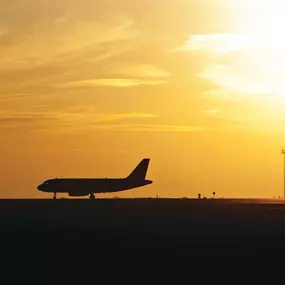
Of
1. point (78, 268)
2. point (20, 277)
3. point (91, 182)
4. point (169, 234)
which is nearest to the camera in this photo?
point (20, 277)

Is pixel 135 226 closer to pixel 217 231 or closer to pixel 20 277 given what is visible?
pixel 217 231

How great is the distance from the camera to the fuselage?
189 m

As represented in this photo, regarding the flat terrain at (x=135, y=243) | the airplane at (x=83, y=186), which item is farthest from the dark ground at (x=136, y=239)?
the airplane at (x=83, y=186)

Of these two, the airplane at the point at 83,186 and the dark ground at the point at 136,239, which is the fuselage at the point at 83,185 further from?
the dark ground at the point at 136,239

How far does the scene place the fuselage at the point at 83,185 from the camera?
18888 centimetres

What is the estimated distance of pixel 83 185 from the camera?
619ft

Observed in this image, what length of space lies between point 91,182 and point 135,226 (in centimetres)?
11726

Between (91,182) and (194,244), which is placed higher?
(91,182)

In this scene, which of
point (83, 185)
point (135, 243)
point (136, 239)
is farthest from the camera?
point (83, 185)

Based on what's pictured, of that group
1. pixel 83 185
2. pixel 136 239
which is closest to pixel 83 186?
pixel 83 185

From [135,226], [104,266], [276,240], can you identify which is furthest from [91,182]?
[104,266]

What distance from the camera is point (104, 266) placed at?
131 feet

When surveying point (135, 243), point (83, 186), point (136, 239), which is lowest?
point (135, 243)

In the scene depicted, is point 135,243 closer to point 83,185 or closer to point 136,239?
point 136,239
